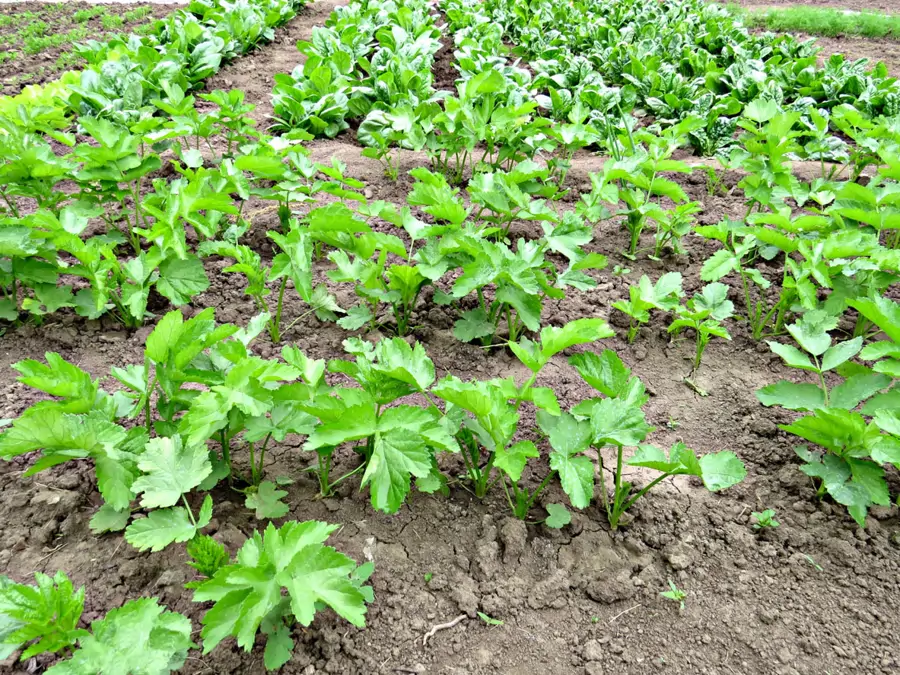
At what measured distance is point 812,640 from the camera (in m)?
1.70

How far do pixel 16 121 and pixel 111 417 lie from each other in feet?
8.42

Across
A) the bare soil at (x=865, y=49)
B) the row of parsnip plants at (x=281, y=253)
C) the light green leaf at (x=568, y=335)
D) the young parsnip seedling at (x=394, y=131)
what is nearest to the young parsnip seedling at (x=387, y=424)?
the light green leaf at (x=568, y=335)

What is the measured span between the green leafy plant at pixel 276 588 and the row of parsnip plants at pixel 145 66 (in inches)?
121

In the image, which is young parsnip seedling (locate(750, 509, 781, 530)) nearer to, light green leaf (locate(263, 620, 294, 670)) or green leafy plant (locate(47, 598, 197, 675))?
light green leaf (locate(263, 620, 294, 670))

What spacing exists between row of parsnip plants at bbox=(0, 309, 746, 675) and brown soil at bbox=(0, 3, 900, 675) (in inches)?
3.7

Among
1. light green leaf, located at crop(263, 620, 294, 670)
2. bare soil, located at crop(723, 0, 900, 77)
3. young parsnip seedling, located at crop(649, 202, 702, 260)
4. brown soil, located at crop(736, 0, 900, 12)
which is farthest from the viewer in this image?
brown soil, located at crop(736, 0, 900, 12)

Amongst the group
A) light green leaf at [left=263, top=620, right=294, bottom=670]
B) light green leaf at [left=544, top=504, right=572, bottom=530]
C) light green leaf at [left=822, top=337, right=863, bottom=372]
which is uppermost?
light green leaf at [left=822, top=337, right=863, bottom=372]

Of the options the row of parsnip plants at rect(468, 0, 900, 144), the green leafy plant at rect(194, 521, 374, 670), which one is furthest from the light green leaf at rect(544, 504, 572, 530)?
the row of parsnip plants at rect(468, 0, 900, 144)

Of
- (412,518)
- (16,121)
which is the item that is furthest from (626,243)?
(16,121)

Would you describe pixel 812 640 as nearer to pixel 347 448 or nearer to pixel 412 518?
pixel 412 518

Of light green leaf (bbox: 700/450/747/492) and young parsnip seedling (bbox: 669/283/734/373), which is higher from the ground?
light green leaf (bbox: 700/450/747/492)

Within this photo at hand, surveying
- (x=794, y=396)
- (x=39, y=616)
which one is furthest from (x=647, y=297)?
(x=39, y=616)

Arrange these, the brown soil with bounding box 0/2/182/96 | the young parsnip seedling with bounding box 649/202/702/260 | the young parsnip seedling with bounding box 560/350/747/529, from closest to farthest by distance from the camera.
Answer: the young parsnip seedling with bounding box 560/350/747/529
the young parsnip seedling with bounding box 649/202/702/260
the brown soil with bounding box 0/2/182/96

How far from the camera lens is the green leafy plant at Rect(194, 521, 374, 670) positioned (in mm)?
1371
